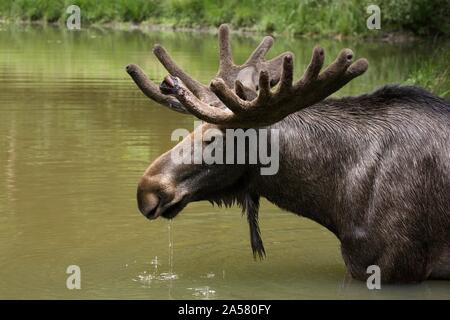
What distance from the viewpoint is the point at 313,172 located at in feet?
25.7

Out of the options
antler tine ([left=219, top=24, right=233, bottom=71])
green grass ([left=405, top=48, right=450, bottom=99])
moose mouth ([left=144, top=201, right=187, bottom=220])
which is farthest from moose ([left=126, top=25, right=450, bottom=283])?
green grass ([left=405, top=48, right=450, bottom=99])

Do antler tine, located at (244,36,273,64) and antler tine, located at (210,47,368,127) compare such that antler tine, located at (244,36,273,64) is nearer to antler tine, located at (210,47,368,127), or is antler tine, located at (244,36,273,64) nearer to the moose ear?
antler tine, located at (210,47,368,127)

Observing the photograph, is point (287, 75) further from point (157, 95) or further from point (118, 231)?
point (118, 231)

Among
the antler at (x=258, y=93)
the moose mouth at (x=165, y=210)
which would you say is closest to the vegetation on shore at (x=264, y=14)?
the antler at (x=258, y=93)

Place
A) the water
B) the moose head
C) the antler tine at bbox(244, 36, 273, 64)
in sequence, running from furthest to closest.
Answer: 1. the antler tine at bbox(244, 36, 273, 64)
2. the water
3. the moose head

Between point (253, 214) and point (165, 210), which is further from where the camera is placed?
point (253, 214)

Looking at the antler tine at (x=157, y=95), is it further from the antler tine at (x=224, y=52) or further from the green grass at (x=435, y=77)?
the green grass at (x=435, y=77)

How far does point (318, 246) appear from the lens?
368 inches

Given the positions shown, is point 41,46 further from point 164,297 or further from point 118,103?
point 164,297

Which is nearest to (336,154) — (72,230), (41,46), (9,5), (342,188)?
(342,188)

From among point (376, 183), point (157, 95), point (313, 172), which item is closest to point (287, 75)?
point (313, 172)

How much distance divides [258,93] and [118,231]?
2.74 meters

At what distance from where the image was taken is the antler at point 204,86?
7.52 m

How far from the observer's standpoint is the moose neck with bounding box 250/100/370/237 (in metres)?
7.79
